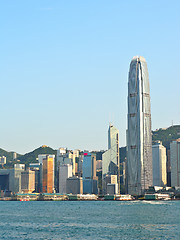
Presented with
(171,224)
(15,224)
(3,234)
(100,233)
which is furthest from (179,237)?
(15,224)

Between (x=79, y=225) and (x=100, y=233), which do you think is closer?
(x=100, y=233)

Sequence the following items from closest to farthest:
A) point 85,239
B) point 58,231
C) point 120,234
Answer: point 85,239 → point 120,234 → point 58,231

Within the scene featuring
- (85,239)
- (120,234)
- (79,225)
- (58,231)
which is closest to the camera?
(85,239)

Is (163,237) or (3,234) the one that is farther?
(3,234)

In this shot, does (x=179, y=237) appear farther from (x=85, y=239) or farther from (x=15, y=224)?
(x=15, y=224)

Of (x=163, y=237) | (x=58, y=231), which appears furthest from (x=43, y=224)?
(x=163, y=237)

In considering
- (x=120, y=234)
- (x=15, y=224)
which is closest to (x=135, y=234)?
(x=120, y=234)

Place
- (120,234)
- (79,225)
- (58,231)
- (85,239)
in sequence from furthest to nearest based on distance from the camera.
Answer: (79,225)
(58,231)
(120,234)
(85,239)

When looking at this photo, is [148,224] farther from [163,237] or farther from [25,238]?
[25,238]
